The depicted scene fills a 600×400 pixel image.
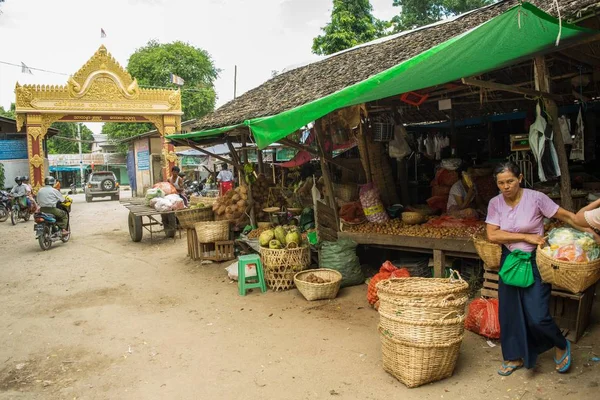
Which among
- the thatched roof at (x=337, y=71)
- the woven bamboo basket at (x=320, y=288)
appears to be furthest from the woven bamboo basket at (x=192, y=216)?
the woven bamboo basket at (x=320, y=288)

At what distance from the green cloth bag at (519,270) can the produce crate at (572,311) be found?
36.0 inches

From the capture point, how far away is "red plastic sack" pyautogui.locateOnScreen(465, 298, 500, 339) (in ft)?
13.4

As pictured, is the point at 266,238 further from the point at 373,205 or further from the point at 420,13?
the point at 420,13

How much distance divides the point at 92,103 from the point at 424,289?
755 inches

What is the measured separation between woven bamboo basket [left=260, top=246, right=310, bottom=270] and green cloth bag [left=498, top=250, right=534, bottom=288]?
346 centimetres

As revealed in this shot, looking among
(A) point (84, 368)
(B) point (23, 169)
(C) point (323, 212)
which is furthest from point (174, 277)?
(B) point (23, 169)

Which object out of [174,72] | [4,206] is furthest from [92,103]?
[174,72]

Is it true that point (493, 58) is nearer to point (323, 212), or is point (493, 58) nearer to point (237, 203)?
point (323, 212)

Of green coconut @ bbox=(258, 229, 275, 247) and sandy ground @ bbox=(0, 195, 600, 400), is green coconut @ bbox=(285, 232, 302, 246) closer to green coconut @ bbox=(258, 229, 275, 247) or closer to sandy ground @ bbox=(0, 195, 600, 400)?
green coconut @ bbox=(258, 229, 275, 247)

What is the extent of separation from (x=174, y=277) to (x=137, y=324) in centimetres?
228

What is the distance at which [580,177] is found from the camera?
677 centimetres

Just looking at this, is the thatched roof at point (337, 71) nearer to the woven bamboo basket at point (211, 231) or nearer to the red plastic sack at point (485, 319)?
the woven bamboo basket at point (211, 231)

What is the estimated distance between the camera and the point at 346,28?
19.8 metres

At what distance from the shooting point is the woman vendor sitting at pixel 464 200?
6156 millimetres
